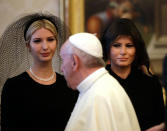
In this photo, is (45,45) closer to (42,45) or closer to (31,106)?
(42,45)

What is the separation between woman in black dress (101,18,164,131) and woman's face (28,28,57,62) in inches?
23.7

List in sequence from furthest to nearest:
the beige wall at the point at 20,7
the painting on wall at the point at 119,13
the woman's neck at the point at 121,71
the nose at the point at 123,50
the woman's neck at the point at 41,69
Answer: the painting on wall at the point at 119,13
the beige wall at the point at 20,7
the woman's neck at the point at 121,71
the nose at the point at 123,50
the woman's neck at the point at 41,69

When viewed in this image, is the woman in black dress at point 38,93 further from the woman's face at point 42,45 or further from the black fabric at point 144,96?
the black fabric at point 144,96

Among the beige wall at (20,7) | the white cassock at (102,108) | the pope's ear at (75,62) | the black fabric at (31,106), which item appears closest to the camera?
the white cassock at (102,108)

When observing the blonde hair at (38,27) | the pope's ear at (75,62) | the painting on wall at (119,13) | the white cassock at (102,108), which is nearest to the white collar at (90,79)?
the white cassock at (102,108)

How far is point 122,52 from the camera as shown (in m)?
3.27

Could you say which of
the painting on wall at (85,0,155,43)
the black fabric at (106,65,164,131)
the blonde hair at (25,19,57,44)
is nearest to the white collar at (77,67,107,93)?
the blonde hair at (25,19,57,44)

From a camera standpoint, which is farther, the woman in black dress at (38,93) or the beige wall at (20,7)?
the beige wall at (20,7)

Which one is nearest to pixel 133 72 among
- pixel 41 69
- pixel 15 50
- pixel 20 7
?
pixel 41 69

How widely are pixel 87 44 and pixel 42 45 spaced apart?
2.24 feet

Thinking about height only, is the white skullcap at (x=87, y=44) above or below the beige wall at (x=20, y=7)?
above

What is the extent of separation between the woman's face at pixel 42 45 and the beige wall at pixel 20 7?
1.63m

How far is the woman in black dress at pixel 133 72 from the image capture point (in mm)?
3295

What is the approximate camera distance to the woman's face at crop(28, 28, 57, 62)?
3043 mm
